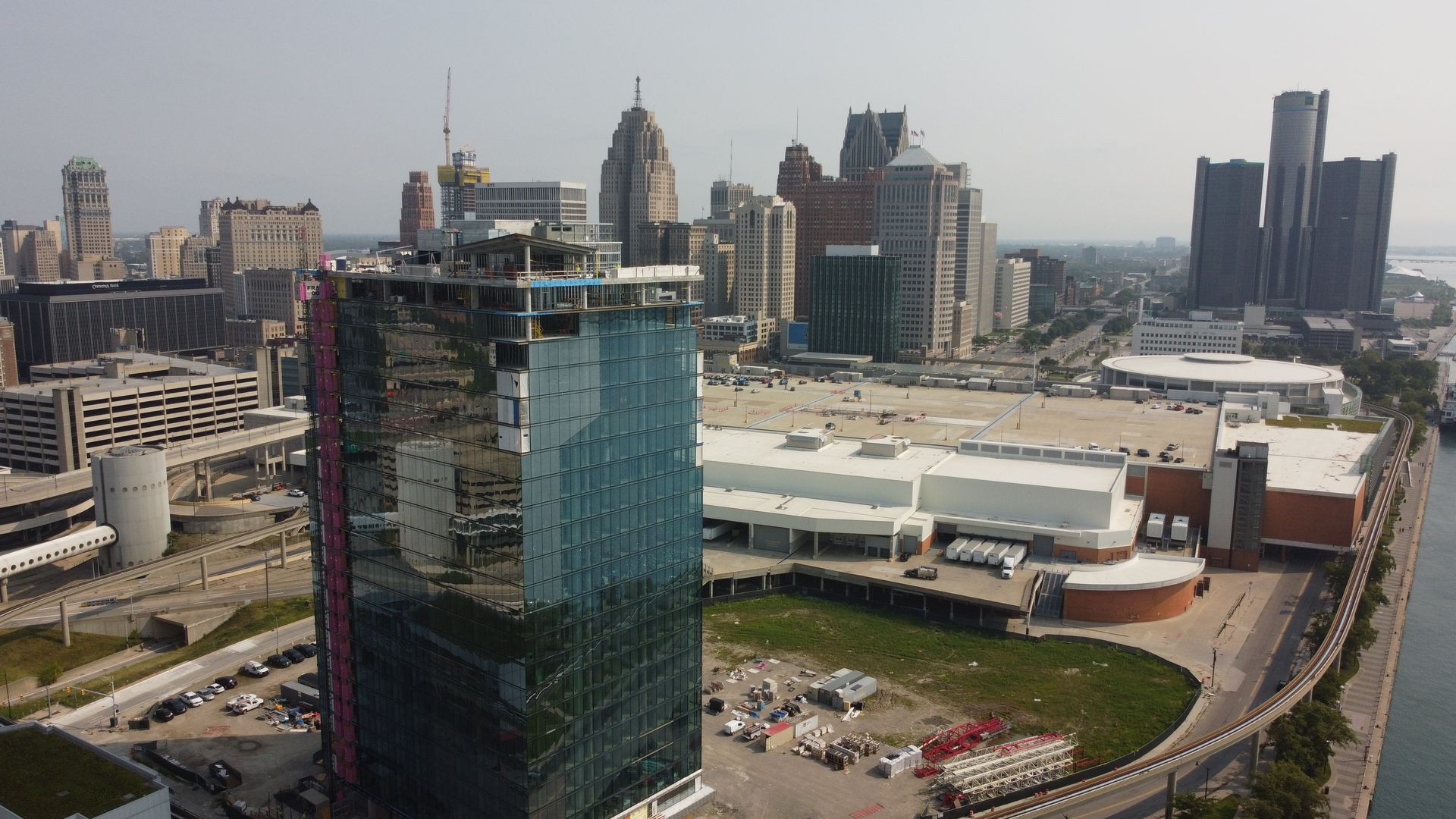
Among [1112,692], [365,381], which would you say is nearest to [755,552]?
[1112,692]

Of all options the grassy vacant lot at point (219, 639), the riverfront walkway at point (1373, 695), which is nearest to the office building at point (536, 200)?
the grassy vacant lot at point (219, 639)

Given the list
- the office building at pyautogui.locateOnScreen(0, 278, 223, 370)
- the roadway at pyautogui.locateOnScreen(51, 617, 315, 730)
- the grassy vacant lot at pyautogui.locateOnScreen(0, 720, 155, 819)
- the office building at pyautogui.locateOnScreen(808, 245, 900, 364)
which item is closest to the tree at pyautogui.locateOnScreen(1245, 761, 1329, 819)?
the grassy vacant lot at pyautogui.locateOnScreen(0, 720, 155, 819)

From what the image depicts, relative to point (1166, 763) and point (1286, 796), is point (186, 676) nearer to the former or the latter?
point (1166, 763)

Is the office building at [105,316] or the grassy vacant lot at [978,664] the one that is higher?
the office building at [105,316]

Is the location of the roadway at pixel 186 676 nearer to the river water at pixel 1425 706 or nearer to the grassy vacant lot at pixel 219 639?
the grassy vacant lot at pixel 219 639

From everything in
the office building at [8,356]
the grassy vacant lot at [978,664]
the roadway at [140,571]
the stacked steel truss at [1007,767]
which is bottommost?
the grassy vacant lot at [978,664]

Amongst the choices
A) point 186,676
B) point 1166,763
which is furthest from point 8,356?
point 1166,763
